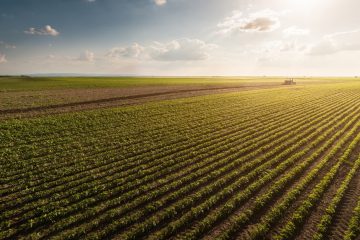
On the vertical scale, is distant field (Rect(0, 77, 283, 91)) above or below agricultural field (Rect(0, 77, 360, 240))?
above

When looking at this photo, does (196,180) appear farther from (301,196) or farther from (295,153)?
(295,153)

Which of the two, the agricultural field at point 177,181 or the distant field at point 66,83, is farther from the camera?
the distant field at point 66,83

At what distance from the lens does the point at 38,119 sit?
2230 cm

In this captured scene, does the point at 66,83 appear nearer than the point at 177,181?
No

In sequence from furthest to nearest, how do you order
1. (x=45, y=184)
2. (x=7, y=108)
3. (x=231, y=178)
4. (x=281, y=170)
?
(x=7, y=108), (x=281, y=170), (x=231, y=178), (x=45, y=184)

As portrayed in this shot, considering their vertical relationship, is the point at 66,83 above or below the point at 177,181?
above

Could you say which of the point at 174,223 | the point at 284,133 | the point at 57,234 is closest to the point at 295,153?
the point at 284,133

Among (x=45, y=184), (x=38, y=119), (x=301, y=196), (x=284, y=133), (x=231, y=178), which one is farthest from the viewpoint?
(x=38, y=119)

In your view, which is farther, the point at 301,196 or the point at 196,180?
the point at 196,180

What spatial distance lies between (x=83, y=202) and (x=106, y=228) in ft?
6.82

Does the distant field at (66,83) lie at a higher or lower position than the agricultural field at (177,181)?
higher

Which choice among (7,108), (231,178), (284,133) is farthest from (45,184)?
(7,108)

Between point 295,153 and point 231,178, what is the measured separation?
6.08 meters

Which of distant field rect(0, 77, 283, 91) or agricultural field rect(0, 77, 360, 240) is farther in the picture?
distant field rect(0, 77, 283, 91)
